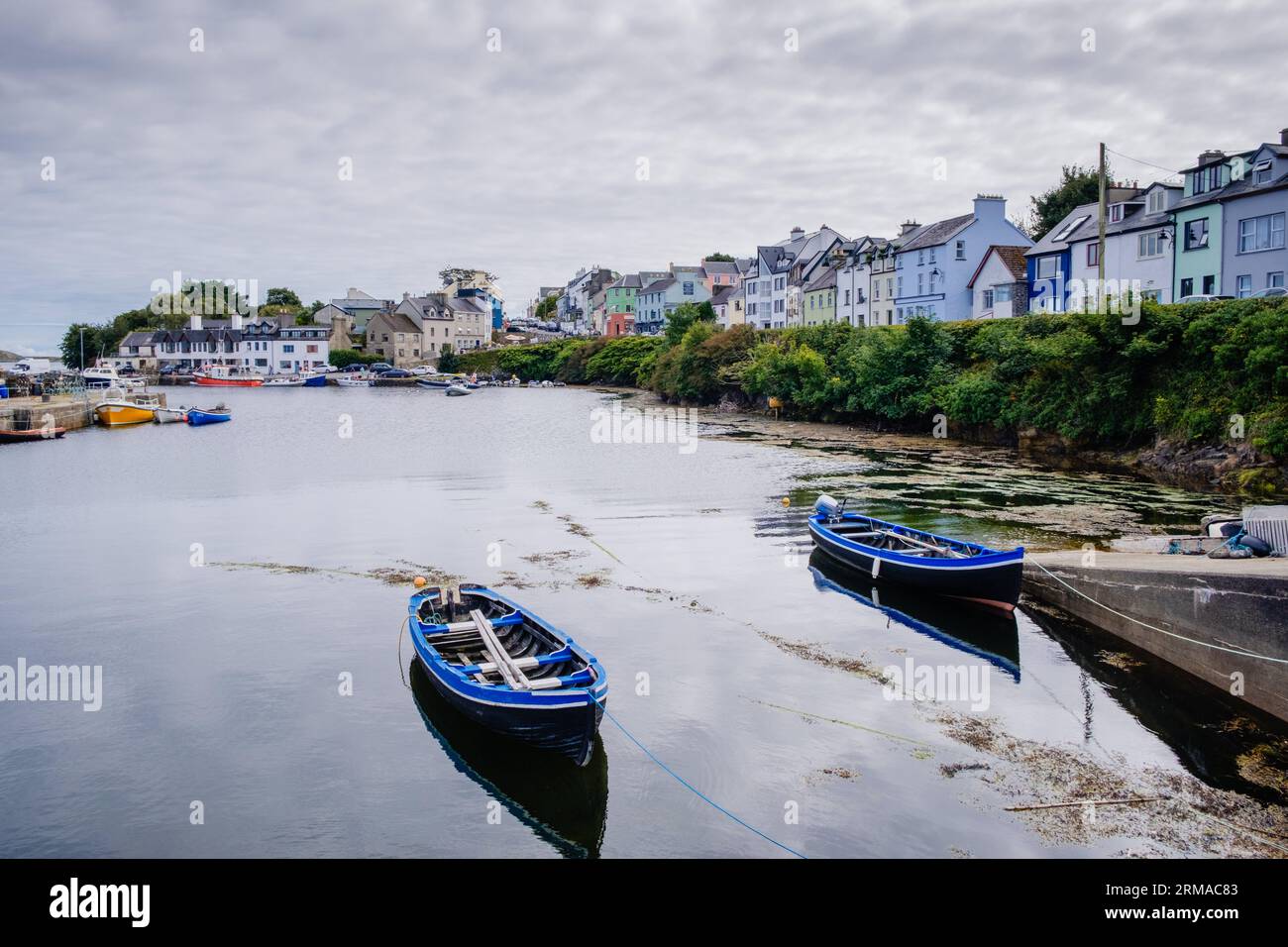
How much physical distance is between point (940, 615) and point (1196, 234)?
38.8 metres

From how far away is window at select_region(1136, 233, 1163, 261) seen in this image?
54.6m

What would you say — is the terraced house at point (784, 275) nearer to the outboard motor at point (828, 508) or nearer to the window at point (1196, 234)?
the window at point (1196, 234)

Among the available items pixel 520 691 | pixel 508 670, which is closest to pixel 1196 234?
pixel 508 670

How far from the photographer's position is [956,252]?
78.4 metres

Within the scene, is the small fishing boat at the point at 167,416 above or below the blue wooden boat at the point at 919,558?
above

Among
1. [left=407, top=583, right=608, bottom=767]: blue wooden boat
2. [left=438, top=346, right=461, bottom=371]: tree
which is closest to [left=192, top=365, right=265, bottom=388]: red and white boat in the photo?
[left=438, top=346, right=461, bottom=371]: tree

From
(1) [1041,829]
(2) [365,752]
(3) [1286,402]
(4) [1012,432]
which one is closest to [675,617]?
(2) [365,752]

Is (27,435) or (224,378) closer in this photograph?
(27,435)

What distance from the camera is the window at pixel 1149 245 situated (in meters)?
54.6

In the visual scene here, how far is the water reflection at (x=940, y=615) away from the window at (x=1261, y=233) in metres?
33.6

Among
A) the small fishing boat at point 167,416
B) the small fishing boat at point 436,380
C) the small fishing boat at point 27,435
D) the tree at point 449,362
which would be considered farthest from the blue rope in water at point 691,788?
the tree at point 449,362

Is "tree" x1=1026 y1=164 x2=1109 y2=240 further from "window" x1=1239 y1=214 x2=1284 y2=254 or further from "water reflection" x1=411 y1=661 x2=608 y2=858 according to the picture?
"water reflection" x1=411 y1=661 x2=608 y2=858

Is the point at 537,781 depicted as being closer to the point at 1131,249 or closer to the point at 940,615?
the point at 940,615

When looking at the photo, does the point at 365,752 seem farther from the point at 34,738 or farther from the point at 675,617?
the point at 675,617
